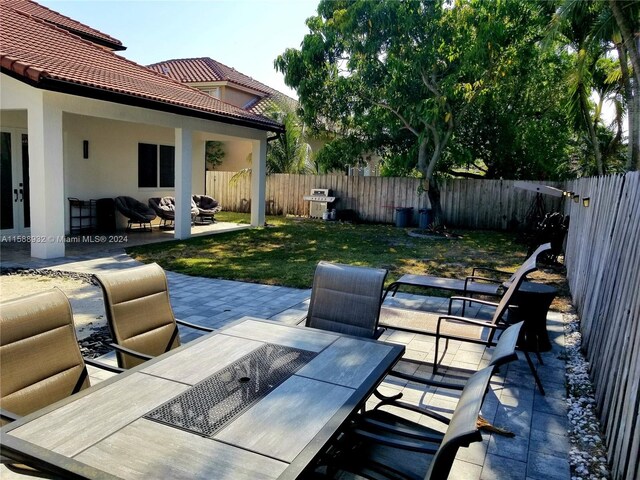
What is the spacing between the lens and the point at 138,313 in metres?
3.12

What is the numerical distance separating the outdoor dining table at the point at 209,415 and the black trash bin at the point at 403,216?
1386 cm

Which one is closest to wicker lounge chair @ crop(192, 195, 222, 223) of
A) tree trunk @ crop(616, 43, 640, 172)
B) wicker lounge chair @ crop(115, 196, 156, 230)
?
wicker lounge chair @ crop(115, 196, 156, 230)

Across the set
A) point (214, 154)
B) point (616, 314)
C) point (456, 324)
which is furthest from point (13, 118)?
point (214, 154)

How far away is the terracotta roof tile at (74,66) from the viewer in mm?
8029

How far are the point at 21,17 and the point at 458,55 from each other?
36.5 ft

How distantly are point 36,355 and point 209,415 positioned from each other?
1.01 meters

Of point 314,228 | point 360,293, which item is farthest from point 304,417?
point 314,228

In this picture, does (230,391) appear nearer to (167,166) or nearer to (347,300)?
(347,300)

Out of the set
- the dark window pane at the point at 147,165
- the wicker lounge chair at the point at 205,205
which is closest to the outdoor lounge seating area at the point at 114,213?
the dark window pane at the point at 147,165

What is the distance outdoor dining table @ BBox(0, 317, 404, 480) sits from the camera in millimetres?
1649

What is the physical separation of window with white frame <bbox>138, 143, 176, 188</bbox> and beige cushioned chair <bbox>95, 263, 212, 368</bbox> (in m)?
11.4

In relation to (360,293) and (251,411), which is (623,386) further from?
(251,411)

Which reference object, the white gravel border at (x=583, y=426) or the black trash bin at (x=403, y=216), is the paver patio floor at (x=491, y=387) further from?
the black trash bin at (x=403, y=216)

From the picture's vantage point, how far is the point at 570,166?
19672mm
